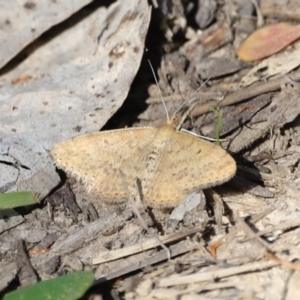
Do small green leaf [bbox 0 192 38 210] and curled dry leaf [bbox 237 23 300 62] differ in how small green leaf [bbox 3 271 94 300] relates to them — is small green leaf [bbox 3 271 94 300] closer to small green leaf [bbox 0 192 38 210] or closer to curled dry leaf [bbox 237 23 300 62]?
small green leaf [bbox 0 192 38 210]

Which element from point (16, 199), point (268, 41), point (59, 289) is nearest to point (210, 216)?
point (59, 289)

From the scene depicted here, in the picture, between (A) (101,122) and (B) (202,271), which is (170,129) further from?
(B) (202,271)

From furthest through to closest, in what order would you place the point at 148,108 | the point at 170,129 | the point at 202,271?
the point at 148,108, the point at 170,129, the point at 202,271

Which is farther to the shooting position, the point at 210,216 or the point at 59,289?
the point at 210,216

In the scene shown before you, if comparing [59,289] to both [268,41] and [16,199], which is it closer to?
[16,199]

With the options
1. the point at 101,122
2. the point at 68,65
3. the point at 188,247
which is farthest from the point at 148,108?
the point at 188,247

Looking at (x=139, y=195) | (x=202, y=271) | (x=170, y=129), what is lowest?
(x=202, y=271)

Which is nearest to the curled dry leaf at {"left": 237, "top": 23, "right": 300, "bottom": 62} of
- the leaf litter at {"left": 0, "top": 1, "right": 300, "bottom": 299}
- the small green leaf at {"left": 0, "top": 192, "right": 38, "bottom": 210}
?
the leaf litter at {"left": 0, "top": 1, "right": 300, "bottom": 299}
